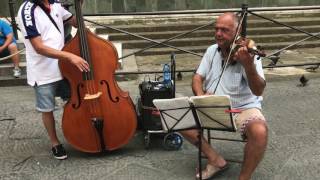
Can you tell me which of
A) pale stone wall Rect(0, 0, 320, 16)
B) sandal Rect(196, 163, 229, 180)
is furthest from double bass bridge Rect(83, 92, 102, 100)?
pale stone wall Rect(0, 0, 320, 16)

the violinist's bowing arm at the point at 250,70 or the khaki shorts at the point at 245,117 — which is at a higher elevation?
the violinist's bowing arm at the point at 250,70

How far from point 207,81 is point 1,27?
13.3 feet

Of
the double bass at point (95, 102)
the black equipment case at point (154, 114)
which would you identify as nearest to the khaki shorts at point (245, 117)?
the black equipment case at point (154, 114)

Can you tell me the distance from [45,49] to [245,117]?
1727 millimetres

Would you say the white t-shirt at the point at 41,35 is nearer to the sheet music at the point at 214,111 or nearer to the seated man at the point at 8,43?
the sheet music at the point at 214,111

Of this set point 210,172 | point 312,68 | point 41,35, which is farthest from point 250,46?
point 312,68

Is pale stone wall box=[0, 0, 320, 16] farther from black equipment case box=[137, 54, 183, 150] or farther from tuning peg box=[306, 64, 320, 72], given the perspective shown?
black equipment case box=[137, 54, 183, 150]

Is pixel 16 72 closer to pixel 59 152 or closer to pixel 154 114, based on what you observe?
pixel 59 152

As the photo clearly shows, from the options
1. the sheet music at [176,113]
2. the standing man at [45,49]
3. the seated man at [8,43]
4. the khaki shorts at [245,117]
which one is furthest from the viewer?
the seated man at [8,43]

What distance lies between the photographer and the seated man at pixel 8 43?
7.19m

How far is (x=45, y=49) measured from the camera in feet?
13.6

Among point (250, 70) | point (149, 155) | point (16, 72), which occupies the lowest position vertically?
point (149, 155)

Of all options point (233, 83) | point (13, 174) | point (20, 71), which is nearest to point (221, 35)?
point (233, 83)

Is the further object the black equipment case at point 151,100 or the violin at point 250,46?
the black equipment case at point 151,100
